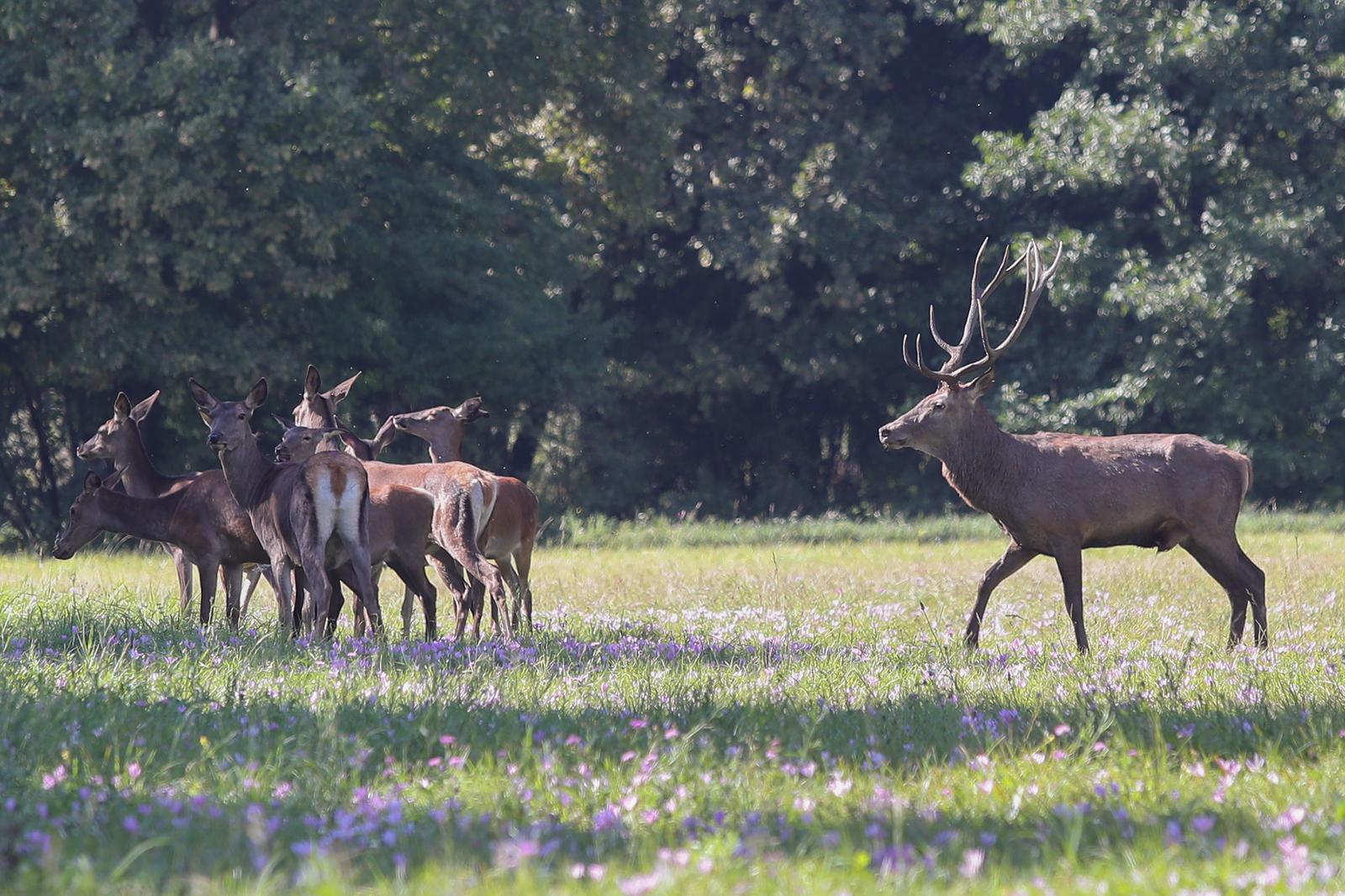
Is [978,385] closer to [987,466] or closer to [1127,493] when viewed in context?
[987,466]

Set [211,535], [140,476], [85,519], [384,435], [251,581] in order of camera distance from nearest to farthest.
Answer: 1. [211,535]
2. [85,519]
3. [140,476]
4. [251,581]
5. [384,435]

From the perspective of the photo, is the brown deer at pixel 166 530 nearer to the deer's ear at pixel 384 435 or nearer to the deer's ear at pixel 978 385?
the deer's ear at pixel 384 435

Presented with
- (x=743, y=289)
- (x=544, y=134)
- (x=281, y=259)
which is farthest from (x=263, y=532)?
(x=743, y=289)

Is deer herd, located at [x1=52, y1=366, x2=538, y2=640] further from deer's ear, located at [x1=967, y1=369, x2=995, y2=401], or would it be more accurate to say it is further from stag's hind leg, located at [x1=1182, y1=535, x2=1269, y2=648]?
stag's hind leg, located at [x1=1182, y1=535, x2=1269, y2=648]

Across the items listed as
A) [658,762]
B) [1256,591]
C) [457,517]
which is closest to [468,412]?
[457,517]

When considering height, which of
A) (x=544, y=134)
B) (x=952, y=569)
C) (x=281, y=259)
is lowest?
(x=952, y=569)

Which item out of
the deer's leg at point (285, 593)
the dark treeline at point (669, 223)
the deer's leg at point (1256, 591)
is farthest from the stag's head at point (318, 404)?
the dark treeline at point (669, 223)

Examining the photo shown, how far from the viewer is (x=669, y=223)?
2936cm

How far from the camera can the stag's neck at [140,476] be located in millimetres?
11891

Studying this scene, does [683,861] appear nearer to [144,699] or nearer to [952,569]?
[144,699]

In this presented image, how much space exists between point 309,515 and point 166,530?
1676mm

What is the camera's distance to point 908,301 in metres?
29.8

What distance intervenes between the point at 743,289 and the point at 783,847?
27.6m

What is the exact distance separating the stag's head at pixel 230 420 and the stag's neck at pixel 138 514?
2.18ft
